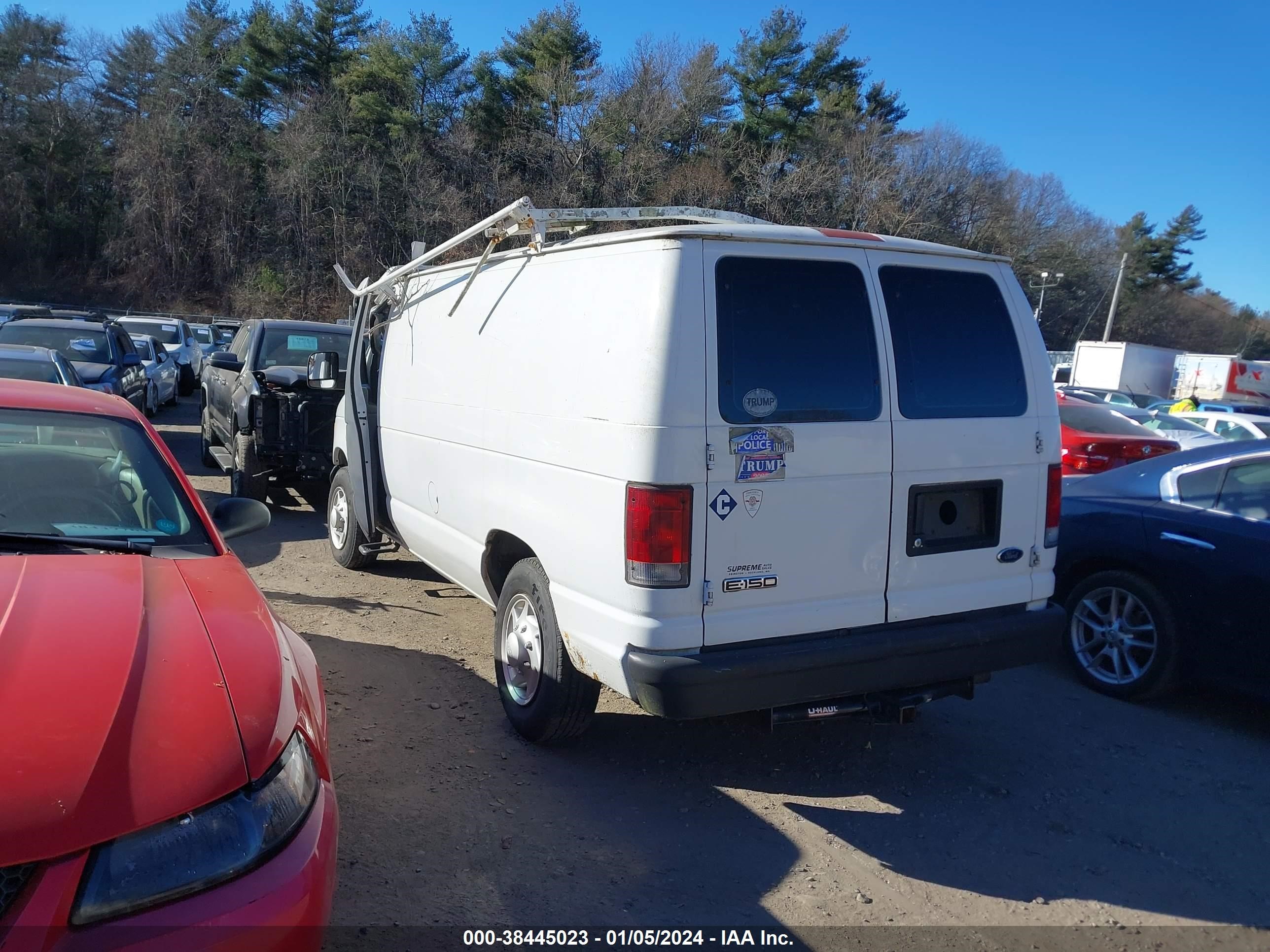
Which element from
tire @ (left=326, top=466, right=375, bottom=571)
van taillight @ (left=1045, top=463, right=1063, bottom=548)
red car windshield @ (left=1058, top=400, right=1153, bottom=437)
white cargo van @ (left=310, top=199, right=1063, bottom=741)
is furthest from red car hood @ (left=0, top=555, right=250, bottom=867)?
red car windshield @ (left=1058, top=400, right=1153, bottom=437)

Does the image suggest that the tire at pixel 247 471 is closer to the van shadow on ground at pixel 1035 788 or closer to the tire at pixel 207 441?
the tire at pixel 207 441

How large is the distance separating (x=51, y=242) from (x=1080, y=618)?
55.9 metres

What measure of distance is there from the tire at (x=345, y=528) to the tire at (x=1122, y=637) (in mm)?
4992

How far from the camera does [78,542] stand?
3.10 meters

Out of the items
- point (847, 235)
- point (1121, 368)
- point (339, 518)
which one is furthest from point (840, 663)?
point (1121, 368)

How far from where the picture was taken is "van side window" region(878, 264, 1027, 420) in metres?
3.92

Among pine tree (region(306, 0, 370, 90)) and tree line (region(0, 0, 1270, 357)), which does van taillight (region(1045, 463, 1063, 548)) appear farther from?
pine tree (region(306, 0, 370, 90))

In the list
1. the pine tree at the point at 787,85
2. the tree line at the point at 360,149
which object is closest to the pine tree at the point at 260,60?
the tree line at the point at 360,149

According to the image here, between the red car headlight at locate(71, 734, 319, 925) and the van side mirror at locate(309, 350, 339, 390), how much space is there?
6.03 meters

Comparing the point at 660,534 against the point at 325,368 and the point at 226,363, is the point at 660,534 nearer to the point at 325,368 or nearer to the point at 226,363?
the point at 325,368

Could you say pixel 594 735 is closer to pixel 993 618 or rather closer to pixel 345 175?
pixel 993 618

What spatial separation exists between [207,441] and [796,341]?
10.8 meters

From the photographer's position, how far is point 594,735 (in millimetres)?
4543

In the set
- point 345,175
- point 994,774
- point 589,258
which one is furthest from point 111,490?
point 345,175
